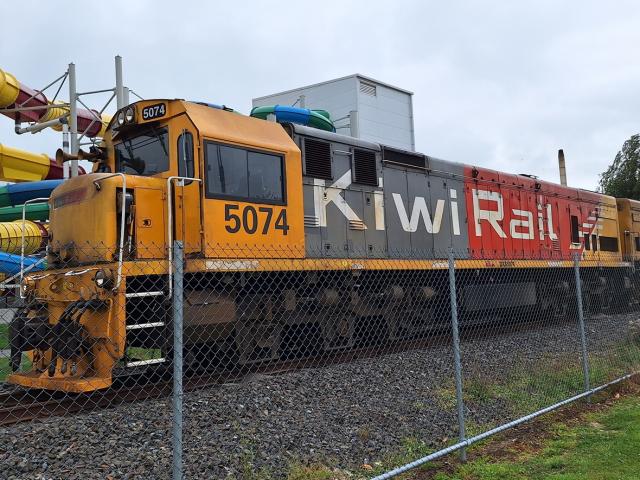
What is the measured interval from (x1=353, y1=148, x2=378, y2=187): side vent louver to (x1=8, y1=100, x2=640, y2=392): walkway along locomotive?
29 mm

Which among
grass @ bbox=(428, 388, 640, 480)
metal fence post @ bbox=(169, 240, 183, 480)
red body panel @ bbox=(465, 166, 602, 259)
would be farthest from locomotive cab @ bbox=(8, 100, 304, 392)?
red body panel @ bbox=(465, 166, 602, 259)

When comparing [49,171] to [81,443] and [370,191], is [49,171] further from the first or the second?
[81,443]

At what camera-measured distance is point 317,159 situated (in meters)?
9.52

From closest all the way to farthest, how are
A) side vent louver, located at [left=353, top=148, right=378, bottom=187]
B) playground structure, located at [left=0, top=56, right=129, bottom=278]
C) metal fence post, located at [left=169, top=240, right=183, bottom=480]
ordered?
1. metal fence post, located at [left=169, top=240, right=183, bottom=480]
2. side vent louver, located at [left=353, top=148, right=378, bottom=187]
3. playground structure, located at [left=0, top=56, right=129, bottom=278]

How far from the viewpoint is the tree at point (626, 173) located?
4132cm

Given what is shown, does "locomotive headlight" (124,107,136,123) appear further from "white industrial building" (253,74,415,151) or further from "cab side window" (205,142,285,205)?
"white industrial building" (253,74,415,151)

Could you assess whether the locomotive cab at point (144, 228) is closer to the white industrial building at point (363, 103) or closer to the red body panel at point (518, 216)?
the red body panel at point (518, 216)

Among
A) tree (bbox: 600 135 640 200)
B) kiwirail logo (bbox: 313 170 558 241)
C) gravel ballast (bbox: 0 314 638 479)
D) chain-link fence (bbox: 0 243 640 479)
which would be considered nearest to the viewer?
gravel ballast (bbox: 0 314 638 479)

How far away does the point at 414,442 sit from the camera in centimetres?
531

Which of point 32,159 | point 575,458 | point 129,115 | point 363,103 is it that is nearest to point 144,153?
point 129,115

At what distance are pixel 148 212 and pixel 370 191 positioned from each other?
4.31m

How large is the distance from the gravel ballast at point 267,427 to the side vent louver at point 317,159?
3154 millimetres

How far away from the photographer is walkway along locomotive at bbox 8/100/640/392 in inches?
266

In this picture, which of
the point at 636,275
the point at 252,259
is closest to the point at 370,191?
the point at 252,259
